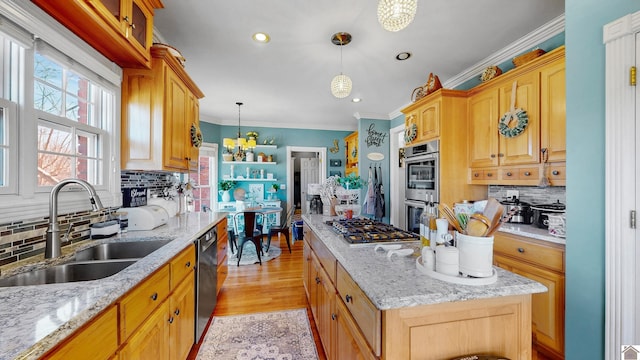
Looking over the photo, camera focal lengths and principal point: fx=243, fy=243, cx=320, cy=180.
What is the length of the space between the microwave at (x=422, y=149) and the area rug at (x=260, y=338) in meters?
2.34

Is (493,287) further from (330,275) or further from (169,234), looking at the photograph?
(169,234)

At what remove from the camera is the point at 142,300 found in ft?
3.52

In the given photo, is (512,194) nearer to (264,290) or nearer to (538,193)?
(538,193)

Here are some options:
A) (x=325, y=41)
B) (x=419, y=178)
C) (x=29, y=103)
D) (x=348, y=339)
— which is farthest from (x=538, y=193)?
(x=29, y=103)

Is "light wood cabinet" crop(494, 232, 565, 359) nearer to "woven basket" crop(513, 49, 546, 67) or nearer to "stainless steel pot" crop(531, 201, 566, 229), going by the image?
"stainless steel pot" crop(531, 201, 566, 229)

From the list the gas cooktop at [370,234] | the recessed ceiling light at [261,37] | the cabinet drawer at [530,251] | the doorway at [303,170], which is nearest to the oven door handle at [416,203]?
the cabinet drawer at [530,251]

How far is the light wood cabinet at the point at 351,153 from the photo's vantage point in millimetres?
5184

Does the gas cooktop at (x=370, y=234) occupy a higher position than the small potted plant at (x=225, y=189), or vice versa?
the small potted plant at (x=225, y=189)

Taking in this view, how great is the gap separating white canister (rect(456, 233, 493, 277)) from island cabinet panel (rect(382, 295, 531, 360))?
101mm

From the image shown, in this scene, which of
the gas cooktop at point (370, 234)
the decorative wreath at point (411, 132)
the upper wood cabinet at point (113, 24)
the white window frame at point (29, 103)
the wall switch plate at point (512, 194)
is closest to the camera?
the white window frame at point (29, 103)

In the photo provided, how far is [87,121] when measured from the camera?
1703 mm

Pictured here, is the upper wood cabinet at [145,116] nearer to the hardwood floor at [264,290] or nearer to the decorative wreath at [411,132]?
the hardwood floor at [264,290]

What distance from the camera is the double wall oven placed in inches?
116

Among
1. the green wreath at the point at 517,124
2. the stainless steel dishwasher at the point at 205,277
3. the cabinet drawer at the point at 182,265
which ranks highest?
the green wreath at the point at 517,124
